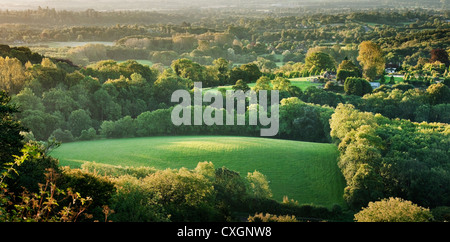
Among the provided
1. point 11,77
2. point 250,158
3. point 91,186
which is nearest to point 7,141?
point 91,186

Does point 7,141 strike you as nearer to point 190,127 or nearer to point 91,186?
point 91,186

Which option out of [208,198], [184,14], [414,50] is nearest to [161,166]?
[208,198]

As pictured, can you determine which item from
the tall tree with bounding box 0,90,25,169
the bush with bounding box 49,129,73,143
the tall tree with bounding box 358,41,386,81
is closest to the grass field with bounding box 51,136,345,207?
the bush with bounding box 49,129,73,143

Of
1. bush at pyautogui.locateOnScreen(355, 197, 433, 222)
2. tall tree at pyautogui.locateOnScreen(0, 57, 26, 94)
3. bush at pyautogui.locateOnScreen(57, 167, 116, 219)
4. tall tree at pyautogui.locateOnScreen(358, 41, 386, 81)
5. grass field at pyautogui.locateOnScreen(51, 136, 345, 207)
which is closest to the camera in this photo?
bush at pyautogui.locateOnScreen(57, 167, 116, 219)

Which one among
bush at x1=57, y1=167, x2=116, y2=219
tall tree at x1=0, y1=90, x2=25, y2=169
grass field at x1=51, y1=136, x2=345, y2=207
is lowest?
grass field at x1=51, y1=136, x2=345, y2=207

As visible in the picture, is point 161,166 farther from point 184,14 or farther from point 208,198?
point 184,14

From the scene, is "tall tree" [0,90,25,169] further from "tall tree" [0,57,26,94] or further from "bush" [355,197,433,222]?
"tall tree" [0,57,26,94]

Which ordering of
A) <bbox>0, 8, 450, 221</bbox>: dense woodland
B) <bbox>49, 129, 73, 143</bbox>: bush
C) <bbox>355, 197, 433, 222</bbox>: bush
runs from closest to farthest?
<bbox>0, 8, 450, 221</bbox>: dense woodland, <bbox>355, 197, 433, 222</bbox>: bush, <bbox>49, 129, 73, 143</bbox>: bush
